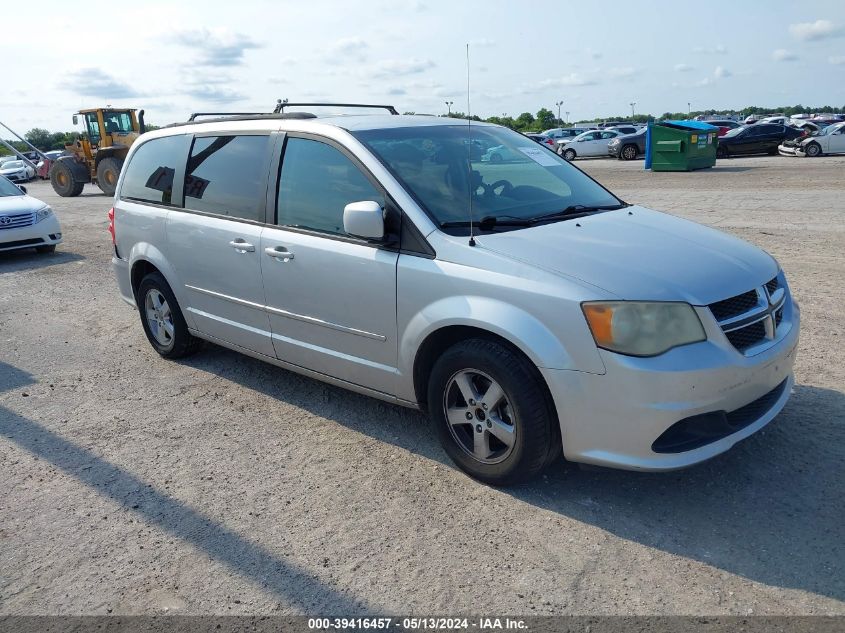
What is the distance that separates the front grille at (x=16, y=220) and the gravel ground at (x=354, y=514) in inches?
269

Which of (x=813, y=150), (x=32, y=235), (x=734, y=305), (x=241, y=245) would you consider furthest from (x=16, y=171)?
(x=734, y=305)

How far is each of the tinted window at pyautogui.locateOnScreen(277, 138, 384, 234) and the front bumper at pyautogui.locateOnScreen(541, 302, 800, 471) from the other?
1554 mm

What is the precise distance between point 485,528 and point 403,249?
57.6 inches

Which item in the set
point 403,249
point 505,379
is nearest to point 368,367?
point 403,249

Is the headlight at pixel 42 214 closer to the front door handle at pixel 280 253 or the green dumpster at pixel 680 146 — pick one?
the front door handle at pixel 280 253

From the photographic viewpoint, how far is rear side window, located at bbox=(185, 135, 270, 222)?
187 inches

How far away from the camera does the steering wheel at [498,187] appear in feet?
13.9

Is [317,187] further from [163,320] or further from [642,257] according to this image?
[163,320]

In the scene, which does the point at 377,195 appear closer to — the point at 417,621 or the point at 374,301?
the point at 374,301

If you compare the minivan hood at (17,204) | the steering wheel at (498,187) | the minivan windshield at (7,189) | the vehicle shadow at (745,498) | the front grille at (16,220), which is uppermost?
the steering wheel at (498,187)

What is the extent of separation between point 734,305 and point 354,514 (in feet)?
6.73

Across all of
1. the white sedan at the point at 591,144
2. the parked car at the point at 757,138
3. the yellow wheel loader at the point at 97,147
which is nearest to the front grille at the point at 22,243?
the yellow wheel loader at the point at 97,147

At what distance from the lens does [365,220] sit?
3.77 meters

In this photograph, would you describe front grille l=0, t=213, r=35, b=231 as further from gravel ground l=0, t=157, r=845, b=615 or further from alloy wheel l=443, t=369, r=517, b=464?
alloy wheel l=443, t=369, r=517, b=464
